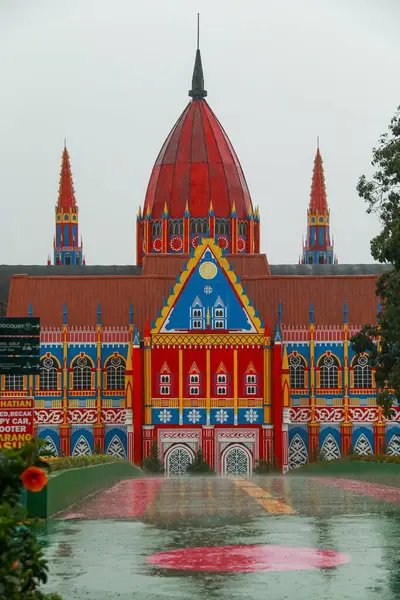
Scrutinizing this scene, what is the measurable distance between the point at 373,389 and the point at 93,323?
1789 centimetres

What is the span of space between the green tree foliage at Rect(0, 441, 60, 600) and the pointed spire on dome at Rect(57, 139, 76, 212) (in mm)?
120162

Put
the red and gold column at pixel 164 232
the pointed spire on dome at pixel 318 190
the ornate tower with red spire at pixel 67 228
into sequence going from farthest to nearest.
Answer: the pointed spire on dome at pixel 318 190
the ornate tower with red spire at pixel 67 228
the red and gold column at pixel 164 232

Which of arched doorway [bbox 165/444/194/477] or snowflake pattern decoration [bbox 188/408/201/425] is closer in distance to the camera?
arched doorway [bbox 165/444/194/477]

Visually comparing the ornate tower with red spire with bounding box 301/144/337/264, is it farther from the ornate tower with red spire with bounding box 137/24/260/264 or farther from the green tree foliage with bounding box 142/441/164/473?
the green tree foliage with bounding box 142/441/164/473

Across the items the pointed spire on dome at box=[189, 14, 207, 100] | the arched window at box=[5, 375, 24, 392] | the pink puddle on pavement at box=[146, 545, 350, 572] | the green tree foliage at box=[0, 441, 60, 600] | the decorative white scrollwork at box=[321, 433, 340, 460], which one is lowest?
the pink puddle on pavement at box=[146, 545, 350, 572]

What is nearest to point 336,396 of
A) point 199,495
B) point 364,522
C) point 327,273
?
point 327,273

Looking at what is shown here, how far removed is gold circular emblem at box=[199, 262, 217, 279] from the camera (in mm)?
91438

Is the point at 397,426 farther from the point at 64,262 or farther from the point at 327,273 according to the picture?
the point at 64,262

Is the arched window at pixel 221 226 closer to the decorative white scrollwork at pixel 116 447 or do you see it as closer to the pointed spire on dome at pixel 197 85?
the pointed spire on dome at pixel 197 85

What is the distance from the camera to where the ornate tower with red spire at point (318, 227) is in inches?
5133

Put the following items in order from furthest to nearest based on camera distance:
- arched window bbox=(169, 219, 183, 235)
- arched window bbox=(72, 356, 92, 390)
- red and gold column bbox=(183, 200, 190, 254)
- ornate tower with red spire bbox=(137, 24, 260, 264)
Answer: arched window bbox=(169, 219, 183, 235) < ornate tower with red spire bbox=(137, 24, 260, 264) < red and gold column bbox=(183, 200, 190, 254) < arched window bbox=(72, 356, 92, 390)

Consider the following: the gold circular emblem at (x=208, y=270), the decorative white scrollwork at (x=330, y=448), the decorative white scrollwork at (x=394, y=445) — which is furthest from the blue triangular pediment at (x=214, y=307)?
the decorative white scrollwork at (x=394, y=445)

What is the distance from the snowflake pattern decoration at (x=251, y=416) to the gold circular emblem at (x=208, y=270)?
8.51 metres

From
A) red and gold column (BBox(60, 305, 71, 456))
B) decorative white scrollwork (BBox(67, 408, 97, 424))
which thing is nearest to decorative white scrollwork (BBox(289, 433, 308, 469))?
decorative white scrollwork (BBox(67, 408, 97, 424))
